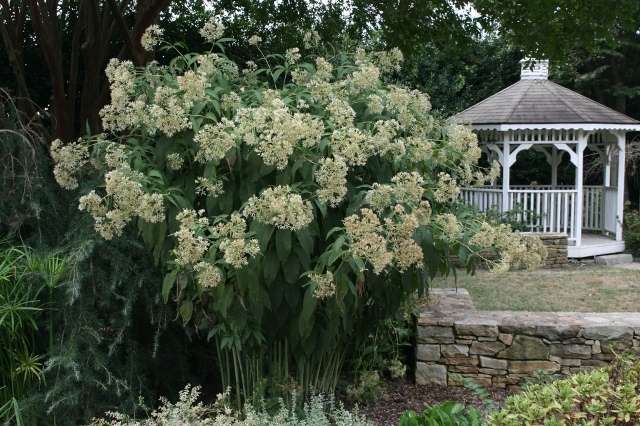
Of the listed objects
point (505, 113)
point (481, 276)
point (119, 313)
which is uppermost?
point (505, 113)

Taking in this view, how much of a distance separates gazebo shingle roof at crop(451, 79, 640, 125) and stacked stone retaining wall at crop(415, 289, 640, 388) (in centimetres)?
697

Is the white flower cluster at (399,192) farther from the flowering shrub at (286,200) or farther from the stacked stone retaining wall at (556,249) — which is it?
the stacked stone retaining wall at (556,249)

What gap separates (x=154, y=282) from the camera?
429 cm

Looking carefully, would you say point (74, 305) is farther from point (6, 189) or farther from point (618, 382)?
point (618, 382)

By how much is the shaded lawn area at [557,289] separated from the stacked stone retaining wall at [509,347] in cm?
255

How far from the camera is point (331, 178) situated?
3.12m

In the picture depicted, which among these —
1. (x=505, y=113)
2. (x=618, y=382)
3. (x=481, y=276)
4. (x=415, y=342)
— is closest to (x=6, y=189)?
(x=415, y=342)

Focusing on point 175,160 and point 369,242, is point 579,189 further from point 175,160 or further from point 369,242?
point 369,242

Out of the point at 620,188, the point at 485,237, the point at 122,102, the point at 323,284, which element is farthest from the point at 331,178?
the point at 620,188

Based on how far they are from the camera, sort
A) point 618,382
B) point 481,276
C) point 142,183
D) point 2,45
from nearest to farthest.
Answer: point 618,382 < point 142,183 < point 2,45 < point 481,276

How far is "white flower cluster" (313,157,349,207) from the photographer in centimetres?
311

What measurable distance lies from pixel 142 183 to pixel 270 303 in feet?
2.88

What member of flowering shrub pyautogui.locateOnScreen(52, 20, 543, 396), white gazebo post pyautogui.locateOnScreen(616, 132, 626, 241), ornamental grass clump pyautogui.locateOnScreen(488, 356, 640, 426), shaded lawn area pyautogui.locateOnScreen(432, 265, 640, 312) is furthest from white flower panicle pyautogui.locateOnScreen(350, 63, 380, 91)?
white gazebo post pyautogui.locateOnScreen(616, 132, 626, 241)

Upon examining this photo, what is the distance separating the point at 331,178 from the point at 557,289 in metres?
7.04
